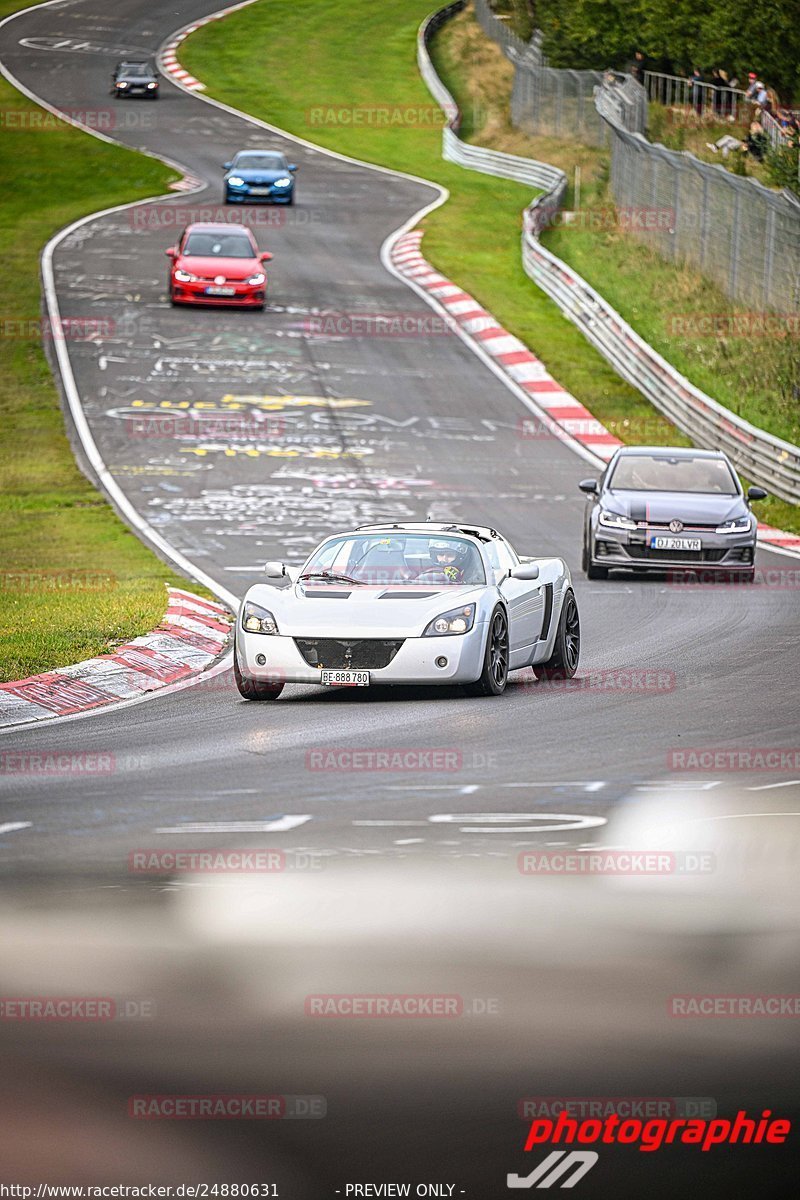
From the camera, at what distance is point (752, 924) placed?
7586 millimetres

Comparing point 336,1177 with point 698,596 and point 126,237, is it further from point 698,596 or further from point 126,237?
point 126,237

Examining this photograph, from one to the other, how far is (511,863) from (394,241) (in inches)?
1635

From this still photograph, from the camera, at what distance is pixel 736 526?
22.0 meters

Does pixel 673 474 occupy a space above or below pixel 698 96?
above

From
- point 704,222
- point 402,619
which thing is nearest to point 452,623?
point 402,619

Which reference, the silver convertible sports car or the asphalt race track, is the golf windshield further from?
the silver convertible sports car

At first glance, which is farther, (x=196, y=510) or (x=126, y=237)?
(x=126, y=237)

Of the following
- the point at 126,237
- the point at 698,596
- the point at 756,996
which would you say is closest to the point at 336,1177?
the point at 756,996

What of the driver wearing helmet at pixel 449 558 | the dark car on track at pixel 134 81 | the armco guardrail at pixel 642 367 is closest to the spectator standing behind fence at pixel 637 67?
the armco guardrail at pixel 642 367

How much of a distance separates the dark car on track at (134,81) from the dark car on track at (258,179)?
19214mm

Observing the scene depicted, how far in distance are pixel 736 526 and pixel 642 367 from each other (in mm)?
13563

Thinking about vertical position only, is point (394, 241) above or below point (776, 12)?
below

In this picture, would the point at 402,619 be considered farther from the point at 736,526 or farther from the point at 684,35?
the point at 684,35

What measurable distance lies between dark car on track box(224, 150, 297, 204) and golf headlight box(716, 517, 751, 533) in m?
31.6
